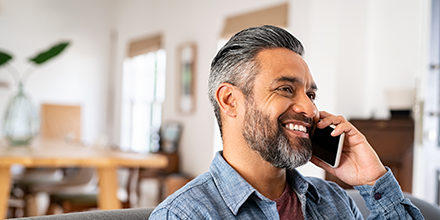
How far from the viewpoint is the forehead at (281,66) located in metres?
1.07

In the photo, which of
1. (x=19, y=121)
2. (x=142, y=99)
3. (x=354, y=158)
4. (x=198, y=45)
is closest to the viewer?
(x=354, y=158)

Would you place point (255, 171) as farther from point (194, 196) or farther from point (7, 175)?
point (7, 175)

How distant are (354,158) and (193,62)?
4.35 meters

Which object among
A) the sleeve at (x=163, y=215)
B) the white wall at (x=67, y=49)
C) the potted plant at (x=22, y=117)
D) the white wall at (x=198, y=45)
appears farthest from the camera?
the white wall at (x=67, y=49)

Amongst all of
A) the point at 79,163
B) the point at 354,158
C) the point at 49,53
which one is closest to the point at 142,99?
the point at 49,53

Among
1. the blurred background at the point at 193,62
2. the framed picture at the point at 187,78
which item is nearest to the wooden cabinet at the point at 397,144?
the blurred background at the point at 193,62

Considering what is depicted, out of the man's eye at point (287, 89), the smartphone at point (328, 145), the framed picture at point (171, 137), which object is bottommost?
the framed picture at point (171, 137)

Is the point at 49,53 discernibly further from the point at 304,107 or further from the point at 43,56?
the point at 304,107

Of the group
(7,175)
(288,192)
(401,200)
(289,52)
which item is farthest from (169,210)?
(7,175)

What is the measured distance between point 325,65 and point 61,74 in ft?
17.0

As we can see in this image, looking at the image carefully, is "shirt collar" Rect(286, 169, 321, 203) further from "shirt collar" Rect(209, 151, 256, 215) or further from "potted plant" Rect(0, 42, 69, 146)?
"potted plant" Rect(0, 42, 69, 146)

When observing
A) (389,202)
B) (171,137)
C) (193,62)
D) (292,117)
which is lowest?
(171,137)

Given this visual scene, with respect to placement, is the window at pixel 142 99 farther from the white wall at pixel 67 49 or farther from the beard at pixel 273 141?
the beard at pixel 273 141

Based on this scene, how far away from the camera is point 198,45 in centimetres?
541
